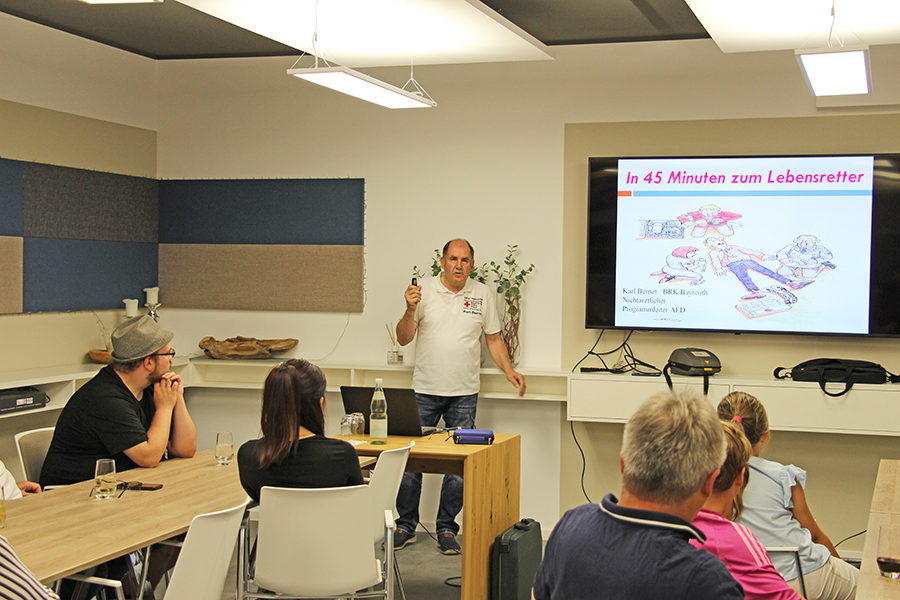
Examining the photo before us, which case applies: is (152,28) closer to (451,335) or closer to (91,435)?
(451,335)

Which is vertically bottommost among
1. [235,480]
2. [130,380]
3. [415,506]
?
[415,506]

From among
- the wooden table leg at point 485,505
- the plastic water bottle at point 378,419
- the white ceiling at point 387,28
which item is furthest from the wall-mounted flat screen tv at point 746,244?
the plastic water bottle at point 378,419

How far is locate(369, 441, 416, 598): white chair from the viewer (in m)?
3.46

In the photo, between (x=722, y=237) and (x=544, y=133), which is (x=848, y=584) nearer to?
(x=722, y=237)

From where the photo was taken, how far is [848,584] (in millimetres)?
2936

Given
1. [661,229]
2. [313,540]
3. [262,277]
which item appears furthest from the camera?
[262,277]

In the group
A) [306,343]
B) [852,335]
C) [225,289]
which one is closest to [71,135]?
[225,289]

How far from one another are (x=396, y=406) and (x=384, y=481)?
75 cm

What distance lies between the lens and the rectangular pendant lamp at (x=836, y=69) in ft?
10.7

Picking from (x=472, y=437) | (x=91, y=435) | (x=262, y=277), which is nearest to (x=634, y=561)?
(x=472, y=437)

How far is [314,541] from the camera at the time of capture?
299cm

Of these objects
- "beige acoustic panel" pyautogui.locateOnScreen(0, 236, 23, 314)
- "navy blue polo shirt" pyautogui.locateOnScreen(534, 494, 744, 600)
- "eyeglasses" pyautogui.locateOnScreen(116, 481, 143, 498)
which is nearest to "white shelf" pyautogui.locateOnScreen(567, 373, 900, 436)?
"eyeglasses" pyautogui.locateOnScreen(116, 481, 143, 498)

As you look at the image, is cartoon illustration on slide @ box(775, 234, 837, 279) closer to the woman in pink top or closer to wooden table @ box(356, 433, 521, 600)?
wooden table @ box(356, 433, 521, 600)

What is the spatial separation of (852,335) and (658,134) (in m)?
1.68
